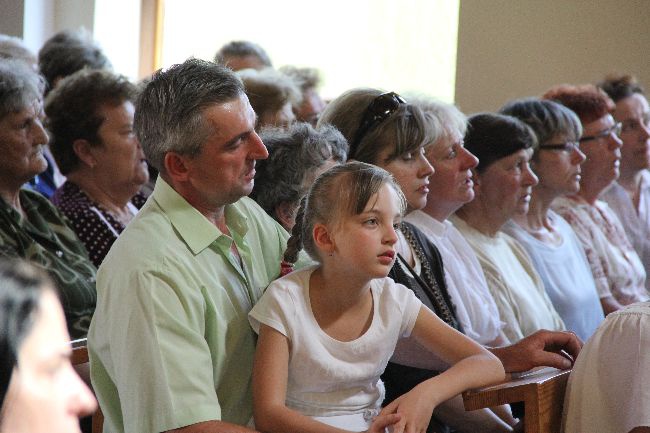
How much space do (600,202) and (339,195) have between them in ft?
9.02

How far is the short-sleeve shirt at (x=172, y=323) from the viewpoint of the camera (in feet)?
5.89

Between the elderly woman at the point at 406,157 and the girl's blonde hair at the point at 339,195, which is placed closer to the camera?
the girl's blonde hair at the point at 339,195

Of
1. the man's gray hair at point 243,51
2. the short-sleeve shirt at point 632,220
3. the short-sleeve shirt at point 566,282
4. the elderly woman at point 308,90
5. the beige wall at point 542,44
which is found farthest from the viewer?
the beige wall at point 542,44

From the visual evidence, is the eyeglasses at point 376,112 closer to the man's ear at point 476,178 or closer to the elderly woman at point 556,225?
the man's ear at point 476,178

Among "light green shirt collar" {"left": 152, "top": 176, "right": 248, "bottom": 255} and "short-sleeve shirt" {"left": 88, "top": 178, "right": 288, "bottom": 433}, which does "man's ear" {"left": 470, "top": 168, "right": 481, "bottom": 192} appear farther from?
"light green shirt collar" {"left": 152, "top": 176, "right": 248, "bottom": 255}

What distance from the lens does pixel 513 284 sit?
328cm

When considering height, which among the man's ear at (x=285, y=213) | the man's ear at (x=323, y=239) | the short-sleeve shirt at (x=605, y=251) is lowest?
the short-sleeve shirt at (x=605, y=251)

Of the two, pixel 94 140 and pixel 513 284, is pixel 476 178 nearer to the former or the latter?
pixel 513 284

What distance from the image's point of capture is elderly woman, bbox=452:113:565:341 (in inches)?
130

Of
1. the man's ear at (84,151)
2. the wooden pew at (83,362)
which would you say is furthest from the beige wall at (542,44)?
the wooden pew at (83,362)

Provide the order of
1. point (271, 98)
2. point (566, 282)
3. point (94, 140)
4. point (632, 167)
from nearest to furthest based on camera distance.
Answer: point (94, 140)
point (271, 98)
point (566, 282)
point (632, 167)

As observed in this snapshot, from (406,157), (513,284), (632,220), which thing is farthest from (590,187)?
(406,157)

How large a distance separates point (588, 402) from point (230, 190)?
85cm

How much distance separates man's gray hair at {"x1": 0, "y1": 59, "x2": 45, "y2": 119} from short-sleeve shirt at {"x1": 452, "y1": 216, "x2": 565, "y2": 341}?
142 centimetres
